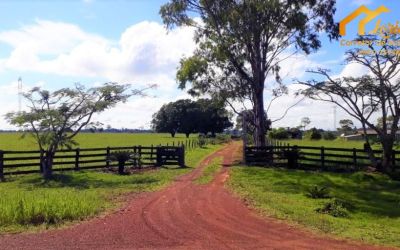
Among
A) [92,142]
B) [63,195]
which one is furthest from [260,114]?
[92,142]

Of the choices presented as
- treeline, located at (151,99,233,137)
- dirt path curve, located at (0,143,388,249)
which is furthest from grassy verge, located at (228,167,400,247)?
treeline, located at (151,99,233,137)

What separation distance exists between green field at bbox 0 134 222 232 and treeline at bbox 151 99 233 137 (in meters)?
90.3

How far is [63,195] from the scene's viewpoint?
1444 cm

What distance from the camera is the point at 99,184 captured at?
20.1 metres

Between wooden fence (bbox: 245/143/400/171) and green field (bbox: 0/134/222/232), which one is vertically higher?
wooden fence (bbox: 245/143/400/171)

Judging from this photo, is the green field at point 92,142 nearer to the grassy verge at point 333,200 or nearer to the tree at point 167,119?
the grassy verge at point 333,200

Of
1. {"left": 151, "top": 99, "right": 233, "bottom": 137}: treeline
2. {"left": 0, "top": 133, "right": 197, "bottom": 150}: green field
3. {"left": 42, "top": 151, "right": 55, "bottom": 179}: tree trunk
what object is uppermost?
{"left": 151, "top": 99, "right": 233, "bottom": 137}: treeline

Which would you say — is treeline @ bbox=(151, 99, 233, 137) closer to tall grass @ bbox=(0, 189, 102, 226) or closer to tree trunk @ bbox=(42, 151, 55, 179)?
tree trunk @ bbox=(42, 151, 55, 179)

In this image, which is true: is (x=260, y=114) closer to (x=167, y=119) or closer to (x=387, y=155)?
(x=387, y=155)

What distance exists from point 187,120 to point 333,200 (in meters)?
103

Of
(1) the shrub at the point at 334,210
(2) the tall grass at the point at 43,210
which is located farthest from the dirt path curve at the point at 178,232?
(1) the shrub at the point at 334,210

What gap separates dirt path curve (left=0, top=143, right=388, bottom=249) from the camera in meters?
9.14

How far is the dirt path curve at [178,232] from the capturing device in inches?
360

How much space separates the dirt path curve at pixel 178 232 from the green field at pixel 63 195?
0.76 metres
